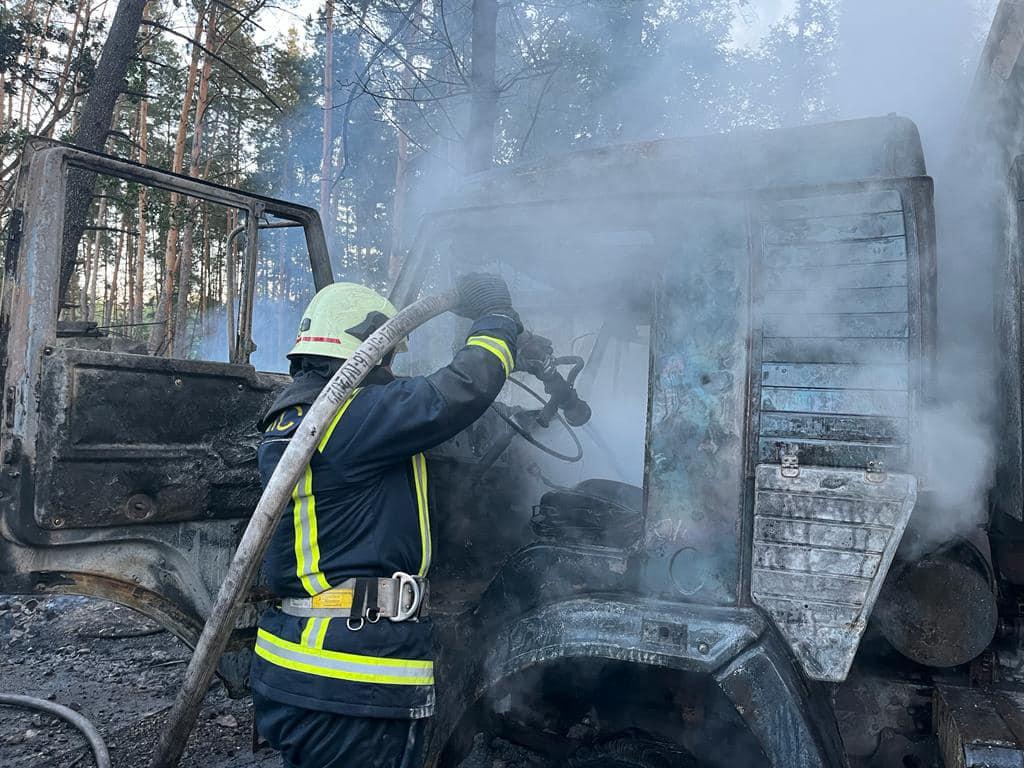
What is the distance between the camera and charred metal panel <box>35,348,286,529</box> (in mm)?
2402

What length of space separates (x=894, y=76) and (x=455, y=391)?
156 inches

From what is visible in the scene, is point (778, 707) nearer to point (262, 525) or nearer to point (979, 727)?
point (979, 727)

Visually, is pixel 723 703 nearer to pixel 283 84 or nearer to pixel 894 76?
pixel 894 76

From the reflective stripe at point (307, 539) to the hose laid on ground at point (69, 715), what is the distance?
2.11 meters

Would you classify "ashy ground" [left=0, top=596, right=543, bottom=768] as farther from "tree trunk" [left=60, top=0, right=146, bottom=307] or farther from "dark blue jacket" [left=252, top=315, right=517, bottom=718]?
"tree trunk" [left=60, top=0, right=146, bottom=307]

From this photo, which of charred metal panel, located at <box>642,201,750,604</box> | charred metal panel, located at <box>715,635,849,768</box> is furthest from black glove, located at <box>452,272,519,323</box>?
charred metal panel, located at <box>715,635,849,768</box>

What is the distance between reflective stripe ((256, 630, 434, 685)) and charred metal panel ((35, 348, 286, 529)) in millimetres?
768

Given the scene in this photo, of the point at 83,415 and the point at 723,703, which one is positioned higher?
the point at 83,415

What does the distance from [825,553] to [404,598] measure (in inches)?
49.1

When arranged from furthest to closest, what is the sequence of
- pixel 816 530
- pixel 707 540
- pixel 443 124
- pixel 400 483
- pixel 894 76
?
pixel 443 124 → pixel 894 76 → pixel 400 483 → pixel 707 540 → pixel 816 530

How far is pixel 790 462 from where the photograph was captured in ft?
7.00

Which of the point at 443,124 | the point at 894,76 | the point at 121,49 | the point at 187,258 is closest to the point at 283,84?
the point at 187,258

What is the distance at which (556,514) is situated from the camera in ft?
8.92

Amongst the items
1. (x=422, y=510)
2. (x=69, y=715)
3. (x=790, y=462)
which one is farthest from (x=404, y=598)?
(x=69, y=715)
